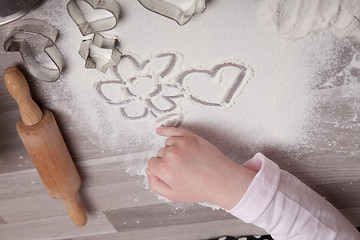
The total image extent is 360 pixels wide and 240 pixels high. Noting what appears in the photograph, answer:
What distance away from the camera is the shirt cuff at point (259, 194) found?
674mm

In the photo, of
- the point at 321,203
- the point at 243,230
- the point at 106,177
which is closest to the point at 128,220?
the point at 106,177

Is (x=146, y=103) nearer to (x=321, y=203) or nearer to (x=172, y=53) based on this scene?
(x=172, y=53)

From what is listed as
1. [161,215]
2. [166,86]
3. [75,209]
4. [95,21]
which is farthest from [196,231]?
[95,21]

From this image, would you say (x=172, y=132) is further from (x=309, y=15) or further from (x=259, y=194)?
(x=309, y=15)

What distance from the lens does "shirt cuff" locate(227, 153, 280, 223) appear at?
67 centimetres

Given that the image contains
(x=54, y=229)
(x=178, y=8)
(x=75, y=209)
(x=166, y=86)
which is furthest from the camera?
(x=54, y=229)

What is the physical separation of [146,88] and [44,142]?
191 mm

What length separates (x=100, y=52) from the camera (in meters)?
0.66

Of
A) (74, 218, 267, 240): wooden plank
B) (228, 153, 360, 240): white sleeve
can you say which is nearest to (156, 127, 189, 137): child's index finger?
(228, 153, 360, 240): white sleeve

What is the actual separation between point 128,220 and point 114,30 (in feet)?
1.45

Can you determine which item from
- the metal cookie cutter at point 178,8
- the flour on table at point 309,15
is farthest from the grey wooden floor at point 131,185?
the metal cookie cutter at point 178,8

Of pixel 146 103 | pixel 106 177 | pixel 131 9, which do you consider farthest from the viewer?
pixel 106 177

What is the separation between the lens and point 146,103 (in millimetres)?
727

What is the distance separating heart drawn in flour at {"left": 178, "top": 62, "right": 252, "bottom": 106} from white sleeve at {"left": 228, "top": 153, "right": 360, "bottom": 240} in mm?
117
